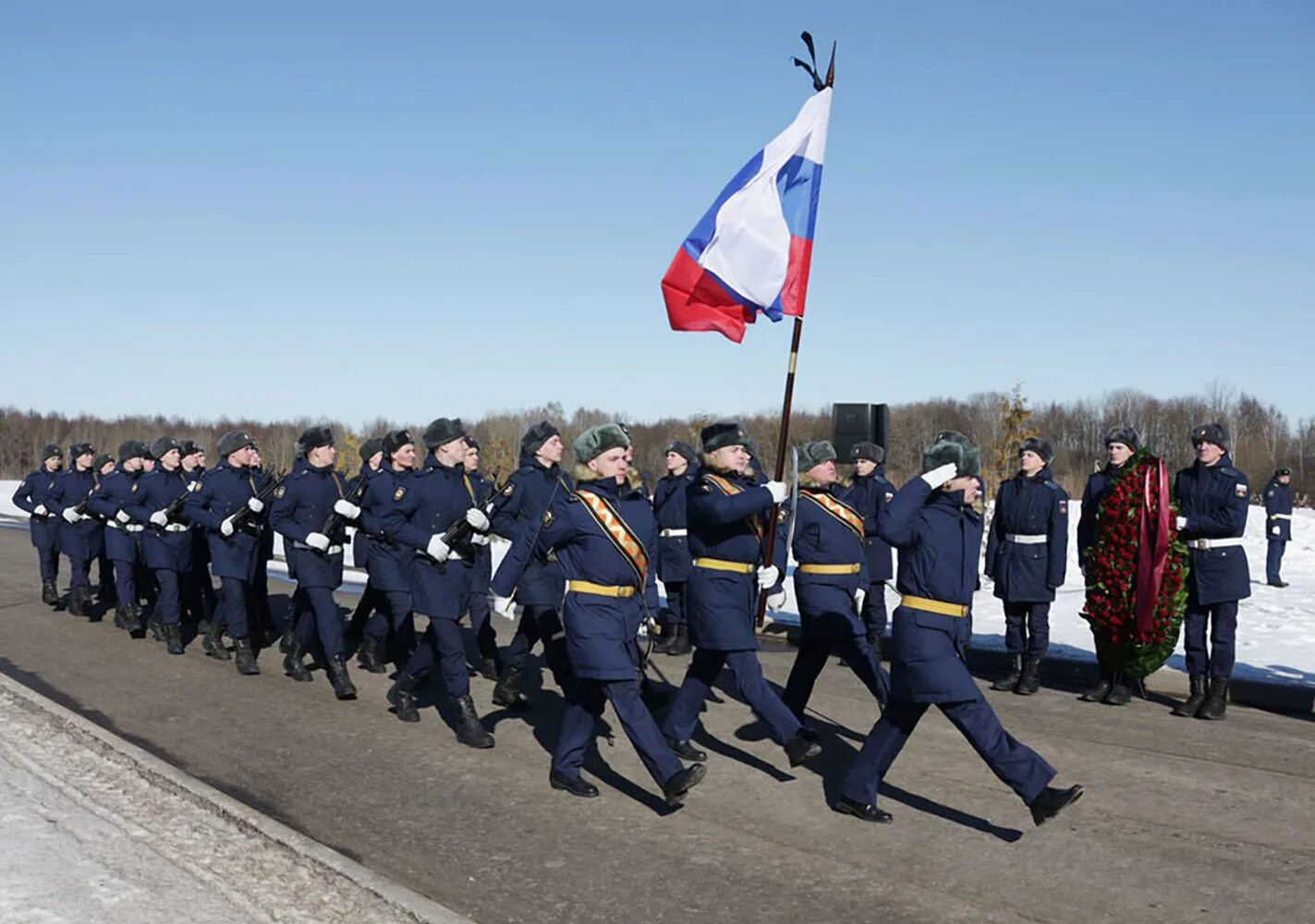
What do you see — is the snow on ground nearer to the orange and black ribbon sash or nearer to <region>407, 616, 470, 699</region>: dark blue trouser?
<region>407, 616, 470, 699</region>: dark blue trouser

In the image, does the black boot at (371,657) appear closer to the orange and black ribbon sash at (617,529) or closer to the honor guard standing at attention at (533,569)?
the honor guard standing at attention at (533,569)

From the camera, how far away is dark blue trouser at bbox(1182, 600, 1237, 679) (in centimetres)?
909

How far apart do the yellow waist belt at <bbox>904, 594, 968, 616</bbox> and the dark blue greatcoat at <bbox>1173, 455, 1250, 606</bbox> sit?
372cm

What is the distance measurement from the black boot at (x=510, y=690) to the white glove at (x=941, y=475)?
4.09m

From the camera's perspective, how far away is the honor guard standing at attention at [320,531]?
9.71 m

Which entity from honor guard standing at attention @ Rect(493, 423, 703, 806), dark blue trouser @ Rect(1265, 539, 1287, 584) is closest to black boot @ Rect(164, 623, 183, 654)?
honor guard standing at attention @ Rect(493, 423, 703, 806)

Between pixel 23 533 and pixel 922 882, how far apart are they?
28.5m

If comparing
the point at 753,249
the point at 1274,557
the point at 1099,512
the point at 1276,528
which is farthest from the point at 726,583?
the point at 1276,528

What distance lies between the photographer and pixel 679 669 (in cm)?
1105

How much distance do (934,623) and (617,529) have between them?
5.58 feet

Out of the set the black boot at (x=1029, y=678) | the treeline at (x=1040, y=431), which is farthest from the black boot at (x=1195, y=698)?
the treeline at (x=1040, y=431)

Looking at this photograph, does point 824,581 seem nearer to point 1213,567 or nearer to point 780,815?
point 780,815

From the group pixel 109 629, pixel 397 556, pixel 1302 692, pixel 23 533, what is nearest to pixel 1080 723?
pixel 1302 692

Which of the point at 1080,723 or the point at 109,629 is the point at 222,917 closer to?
the point at 1080,723
